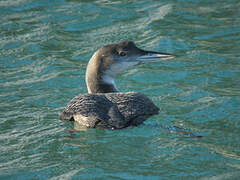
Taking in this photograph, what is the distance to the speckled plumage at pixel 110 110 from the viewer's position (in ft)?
18.9

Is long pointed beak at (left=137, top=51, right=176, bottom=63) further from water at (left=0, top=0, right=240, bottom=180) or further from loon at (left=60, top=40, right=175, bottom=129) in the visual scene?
water at (left=0, top=0, right=240, bottom=180)

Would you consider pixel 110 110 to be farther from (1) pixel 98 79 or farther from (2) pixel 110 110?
(1) pixel 98 79

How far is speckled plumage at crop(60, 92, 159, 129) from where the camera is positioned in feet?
18.9

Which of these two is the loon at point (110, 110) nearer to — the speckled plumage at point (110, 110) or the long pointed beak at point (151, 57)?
the speckled plumage at point (110, 110)

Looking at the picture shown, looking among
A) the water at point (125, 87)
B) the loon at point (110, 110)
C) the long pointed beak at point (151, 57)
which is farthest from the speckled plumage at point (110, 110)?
the long pointed beak at point (151, 57)

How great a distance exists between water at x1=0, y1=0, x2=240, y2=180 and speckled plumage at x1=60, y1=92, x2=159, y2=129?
0.40ft

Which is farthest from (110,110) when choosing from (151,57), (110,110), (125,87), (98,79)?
(125,87)

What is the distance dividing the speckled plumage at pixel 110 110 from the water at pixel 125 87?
123 mm

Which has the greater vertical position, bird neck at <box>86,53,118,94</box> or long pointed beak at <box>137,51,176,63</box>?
long pointed beak at <box>137,51,176,63</box>

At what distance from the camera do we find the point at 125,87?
821cm

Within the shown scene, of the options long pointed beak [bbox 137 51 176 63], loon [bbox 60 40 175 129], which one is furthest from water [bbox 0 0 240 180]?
long pointed beak [bbox 137 51 176 63]

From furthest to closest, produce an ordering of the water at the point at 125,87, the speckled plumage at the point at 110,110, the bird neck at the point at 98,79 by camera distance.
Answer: the bird neck at the point at 98,79 < the speckled plumage at the point at 110,110 < the water at the point at 125,87

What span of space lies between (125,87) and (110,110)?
2.42 meters

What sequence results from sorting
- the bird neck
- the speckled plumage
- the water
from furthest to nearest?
the bird neck < the speckled plumage < the water
